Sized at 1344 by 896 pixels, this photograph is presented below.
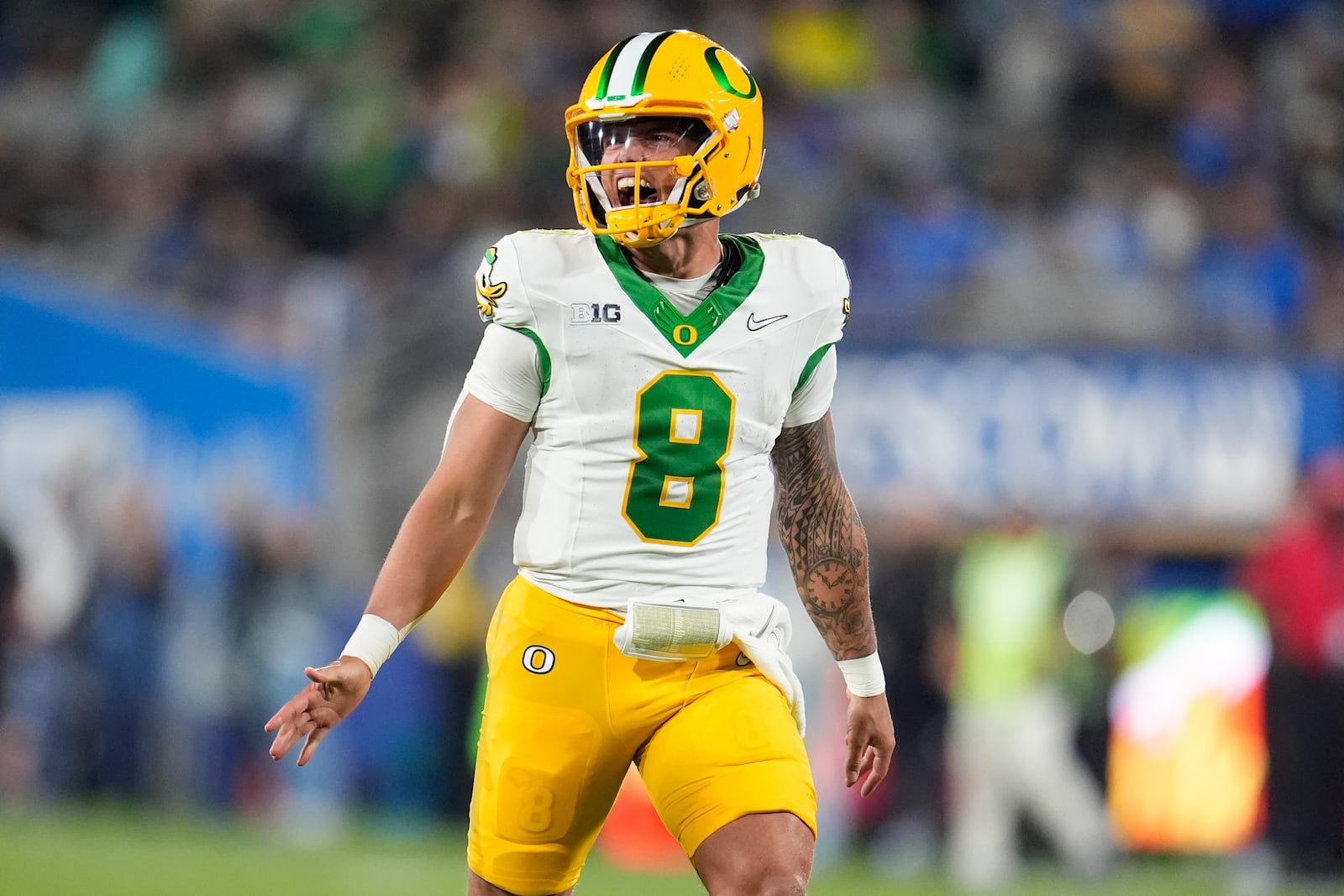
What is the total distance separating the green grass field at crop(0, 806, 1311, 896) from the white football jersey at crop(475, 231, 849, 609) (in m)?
4.87

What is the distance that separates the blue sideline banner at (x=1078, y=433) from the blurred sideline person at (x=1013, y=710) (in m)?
0.39

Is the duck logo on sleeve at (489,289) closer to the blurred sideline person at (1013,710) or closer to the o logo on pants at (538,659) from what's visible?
the o logo on pants at (538,659)

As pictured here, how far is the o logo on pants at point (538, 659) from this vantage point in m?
3.86

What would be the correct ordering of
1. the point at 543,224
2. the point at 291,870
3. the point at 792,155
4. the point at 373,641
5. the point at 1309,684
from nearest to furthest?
1. the point at 373,641
2. the point at 291,870
3. the point at 1309,684
4. the point at 543,224
5. the point at 792,155

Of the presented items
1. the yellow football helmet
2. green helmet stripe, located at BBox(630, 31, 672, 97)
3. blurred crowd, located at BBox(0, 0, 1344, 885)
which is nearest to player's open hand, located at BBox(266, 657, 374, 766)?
the yellow football helmet

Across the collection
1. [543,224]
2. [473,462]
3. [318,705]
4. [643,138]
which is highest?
[543,224]

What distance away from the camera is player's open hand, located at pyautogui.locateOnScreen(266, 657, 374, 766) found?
3.47m

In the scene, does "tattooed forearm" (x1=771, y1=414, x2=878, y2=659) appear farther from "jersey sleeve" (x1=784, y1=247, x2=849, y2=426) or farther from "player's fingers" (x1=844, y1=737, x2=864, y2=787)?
"player's fingers" (x1=844, y1=737, x2=864, y2=787)

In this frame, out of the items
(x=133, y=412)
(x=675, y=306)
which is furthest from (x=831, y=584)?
(x=133, y=412)

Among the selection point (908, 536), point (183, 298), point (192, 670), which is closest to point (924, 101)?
point (908, 536)

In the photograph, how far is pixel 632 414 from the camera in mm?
3832

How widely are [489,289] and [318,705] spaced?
880 mm

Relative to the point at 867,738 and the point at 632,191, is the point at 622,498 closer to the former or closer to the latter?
the point at 632,191

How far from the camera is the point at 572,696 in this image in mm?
3846
